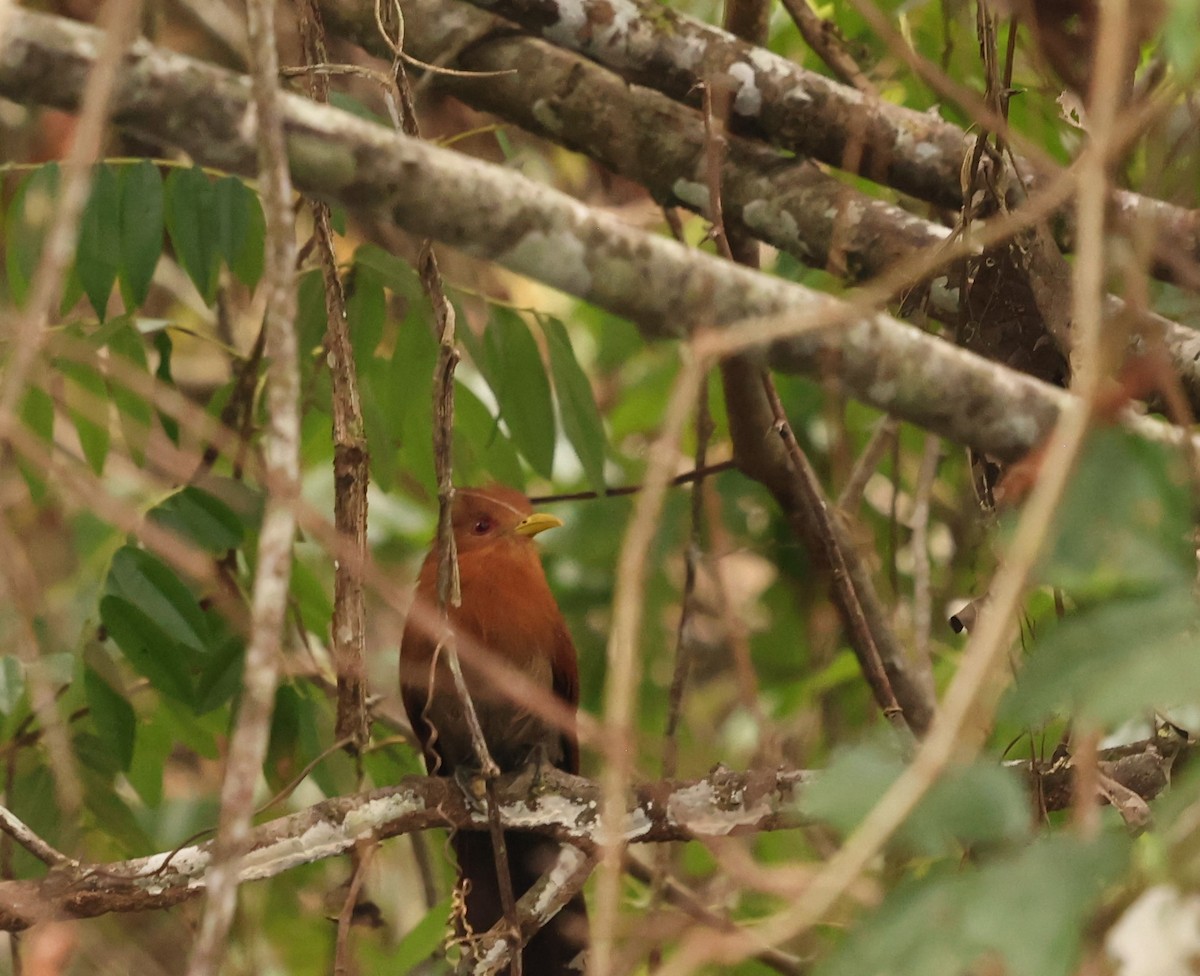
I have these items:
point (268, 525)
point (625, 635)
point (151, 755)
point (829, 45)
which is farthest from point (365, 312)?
point (625, 635)

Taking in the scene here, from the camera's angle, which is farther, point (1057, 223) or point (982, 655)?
point (1057, 223)

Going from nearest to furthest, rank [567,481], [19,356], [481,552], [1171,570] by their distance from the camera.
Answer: [1171,570] < [19,356] < [481,552] < [567,481]

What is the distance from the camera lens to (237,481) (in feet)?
11.2

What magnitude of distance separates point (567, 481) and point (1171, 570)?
403 centimetres

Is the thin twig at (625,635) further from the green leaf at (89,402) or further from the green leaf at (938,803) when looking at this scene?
the green leaf at (89,402)

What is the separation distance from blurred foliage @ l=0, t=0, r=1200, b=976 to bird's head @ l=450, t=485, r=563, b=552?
155 mm

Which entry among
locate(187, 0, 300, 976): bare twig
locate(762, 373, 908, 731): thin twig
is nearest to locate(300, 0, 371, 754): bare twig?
locate(762, 373, 908, 731): thin twig

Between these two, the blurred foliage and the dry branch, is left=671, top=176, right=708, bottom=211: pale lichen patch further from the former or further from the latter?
the dry branch

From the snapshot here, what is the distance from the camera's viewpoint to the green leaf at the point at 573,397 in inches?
142

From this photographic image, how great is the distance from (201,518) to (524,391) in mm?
886

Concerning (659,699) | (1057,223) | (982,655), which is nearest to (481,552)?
(659,699)

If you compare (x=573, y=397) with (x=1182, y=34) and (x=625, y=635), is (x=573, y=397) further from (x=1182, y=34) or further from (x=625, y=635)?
(x=1182, y=34)

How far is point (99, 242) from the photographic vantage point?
3.13 m

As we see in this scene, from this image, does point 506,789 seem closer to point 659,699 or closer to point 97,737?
point 97,737
